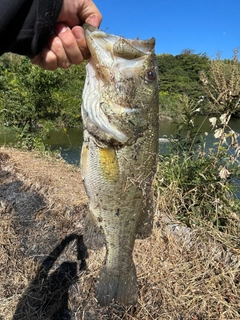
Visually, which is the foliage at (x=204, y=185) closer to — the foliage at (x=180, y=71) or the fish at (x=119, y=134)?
the fish at (x=119, y=134)

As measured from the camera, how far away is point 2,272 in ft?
12.9

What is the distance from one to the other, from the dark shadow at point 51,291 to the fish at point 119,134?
164 centimetres

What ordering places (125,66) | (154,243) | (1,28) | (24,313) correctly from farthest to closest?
(154,243)
(24,313)
(125,66)
(1,28)

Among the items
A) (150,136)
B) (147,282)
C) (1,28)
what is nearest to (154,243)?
(147,282)

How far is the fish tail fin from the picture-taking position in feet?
7.12

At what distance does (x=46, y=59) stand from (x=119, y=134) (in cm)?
57

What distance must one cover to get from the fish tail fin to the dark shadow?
58.7 inches

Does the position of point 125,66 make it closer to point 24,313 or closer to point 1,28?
point 1,28

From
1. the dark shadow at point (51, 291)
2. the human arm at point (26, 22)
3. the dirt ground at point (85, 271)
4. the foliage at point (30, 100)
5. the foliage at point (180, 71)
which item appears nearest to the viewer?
the human arm at point (26, 22)

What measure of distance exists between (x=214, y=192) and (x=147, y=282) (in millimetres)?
1393

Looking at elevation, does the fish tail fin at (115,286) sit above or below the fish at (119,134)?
below

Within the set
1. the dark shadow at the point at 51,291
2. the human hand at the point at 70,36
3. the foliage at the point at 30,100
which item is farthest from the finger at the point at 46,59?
the foliage at the point at 30,100

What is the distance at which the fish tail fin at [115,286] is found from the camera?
217 cm

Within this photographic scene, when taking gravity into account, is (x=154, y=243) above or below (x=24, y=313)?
above
